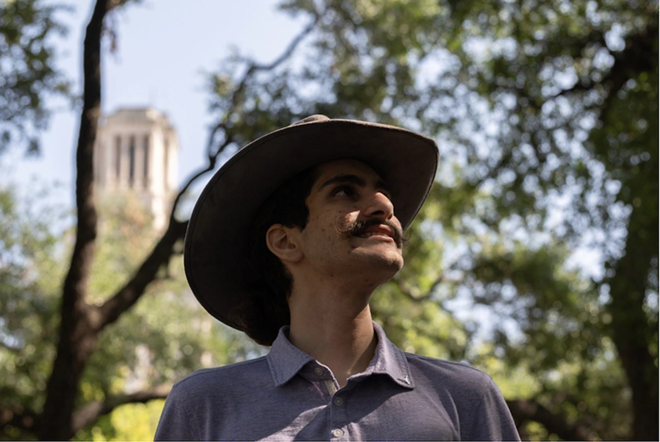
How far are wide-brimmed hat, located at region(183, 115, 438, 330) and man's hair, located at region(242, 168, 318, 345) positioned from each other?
0.03 meters

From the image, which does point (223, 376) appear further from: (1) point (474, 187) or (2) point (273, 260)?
(1) point (474, 187)

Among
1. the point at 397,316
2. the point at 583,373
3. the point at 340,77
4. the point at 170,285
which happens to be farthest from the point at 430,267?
the point at 170,285

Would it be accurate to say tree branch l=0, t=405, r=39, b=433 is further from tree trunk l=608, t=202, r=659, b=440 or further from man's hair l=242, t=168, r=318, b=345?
man's hair l=242, t=168, r=318, b=345

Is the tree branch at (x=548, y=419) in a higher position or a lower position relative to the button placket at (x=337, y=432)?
lower

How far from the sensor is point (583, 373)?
35.9ft

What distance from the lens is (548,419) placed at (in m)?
11.8

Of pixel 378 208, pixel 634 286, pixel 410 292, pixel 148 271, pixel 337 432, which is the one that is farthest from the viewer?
pixel 410 292

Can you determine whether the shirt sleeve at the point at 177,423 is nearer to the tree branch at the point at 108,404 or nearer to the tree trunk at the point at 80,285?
the tree trunk at the point at 80,285

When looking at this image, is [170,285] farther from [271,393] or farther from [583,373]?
[271,393]

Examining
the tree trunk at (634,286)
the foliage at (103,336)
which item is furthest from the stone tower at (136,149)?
the tree trunk at (634,286)

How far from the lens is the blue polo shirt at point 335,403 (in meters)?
2.40

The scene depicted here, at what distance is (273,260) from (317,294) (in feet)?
1.02

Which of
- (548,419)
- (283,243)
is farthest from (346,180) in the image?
(548,419)

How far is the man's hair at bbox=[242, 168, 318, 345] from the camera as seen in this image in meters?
2.94
